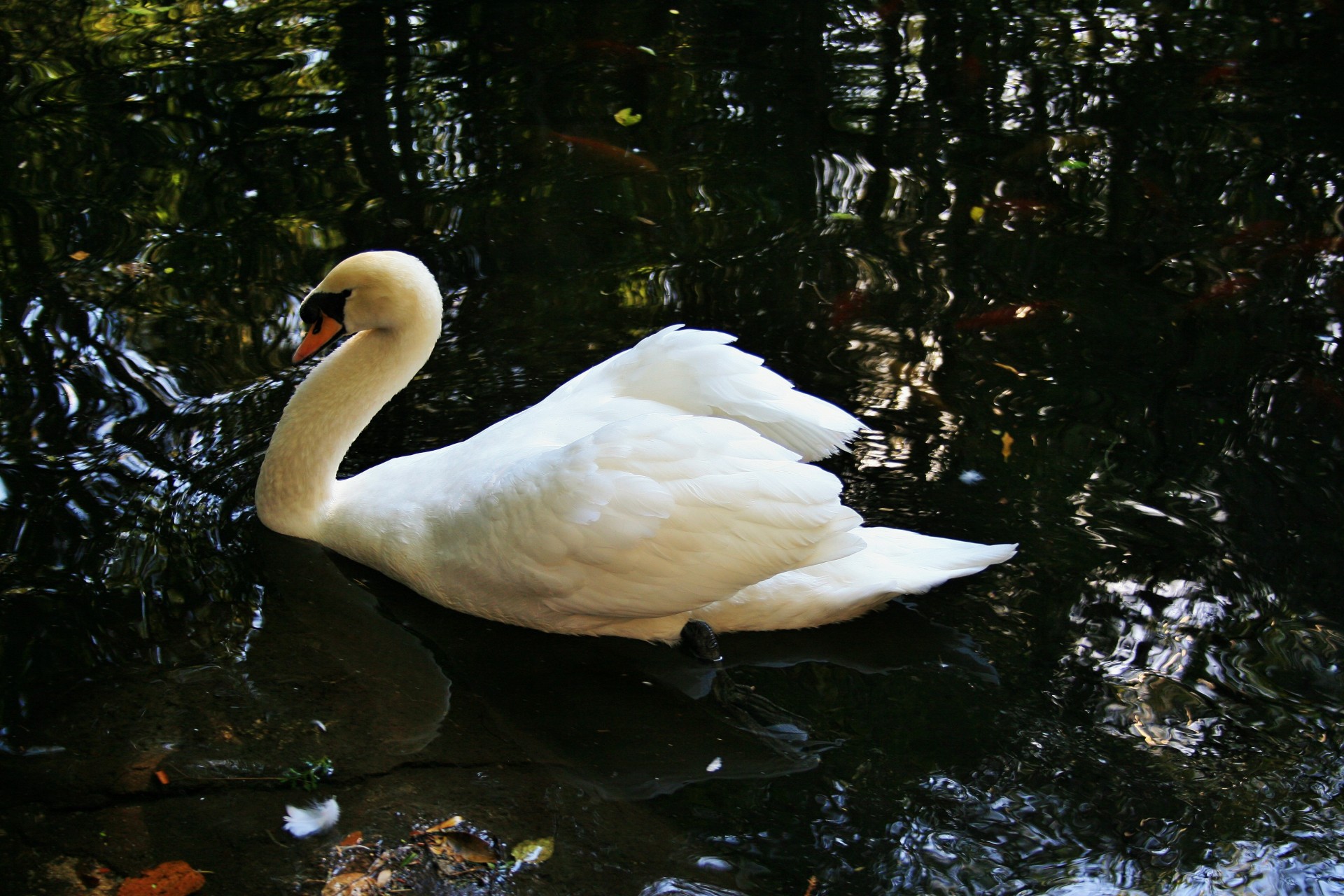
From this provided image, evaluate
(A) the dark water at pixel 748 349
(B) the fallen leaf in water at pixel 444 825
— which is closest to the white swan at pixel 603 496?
(A) the dark water at pixel 748 349

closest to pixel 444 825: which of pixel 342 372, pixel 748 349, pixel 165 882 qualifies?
pixel 165 882

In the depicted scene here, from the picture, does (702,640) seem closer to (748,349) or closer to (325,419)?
(325,419)

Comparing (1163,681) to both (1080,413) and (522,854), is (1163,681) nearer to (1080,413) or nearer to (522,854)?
(1080,413)

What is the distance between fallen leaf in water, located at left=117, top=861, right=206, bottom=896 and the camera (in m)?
2.90

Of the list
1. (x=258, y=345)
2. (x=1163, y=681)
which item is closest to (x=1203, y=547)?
(x=1163, y=681)

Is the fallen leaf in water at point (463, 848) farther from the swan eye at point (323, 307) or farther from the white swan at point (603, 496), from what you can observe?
the swan eye at point (323, 307)

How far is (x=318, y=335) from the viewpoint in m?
4.34

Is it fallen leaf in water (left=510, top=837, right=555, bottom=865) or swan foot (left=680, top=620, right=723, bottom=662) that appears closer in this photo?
fallen leaf in water (left=510, top=837, right=555, bottom=865)

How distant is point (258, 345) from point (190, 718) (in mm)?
2224

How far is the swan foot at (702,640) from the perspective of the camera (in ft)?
12.4

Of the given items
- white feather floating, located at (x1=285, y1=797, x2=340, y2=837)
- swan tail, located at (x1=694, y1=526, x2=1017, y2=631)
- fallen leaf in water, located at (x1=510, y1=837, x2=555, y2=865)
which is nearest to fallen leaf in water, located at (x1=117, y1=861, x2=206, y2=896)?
white feather floating, located at (x1=285, y1=797, x2=340, y2=837)

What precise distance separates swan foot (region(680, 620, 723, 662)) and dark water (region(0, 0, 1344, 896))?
73 mm

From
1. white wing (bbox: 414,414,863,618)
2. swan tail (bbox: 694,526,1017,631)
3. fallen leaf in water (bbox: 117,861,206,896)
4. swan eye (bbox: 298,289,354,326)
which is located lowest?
fallen leaf in water (bbox: 117,861,206,896)

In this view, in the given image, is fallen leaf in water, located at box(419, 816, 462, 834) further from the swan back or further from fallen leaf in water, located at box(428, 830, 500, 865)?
the swan back
